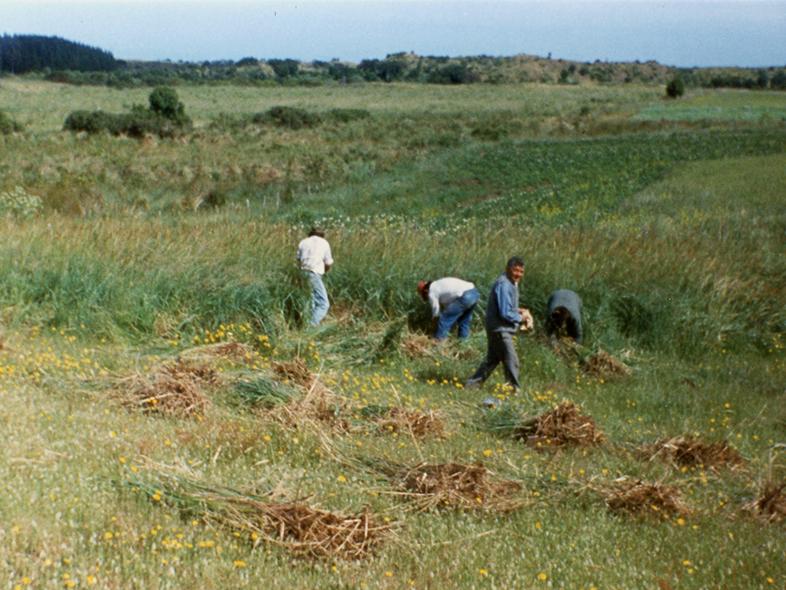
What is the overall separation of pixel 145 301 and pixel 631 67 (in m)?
192

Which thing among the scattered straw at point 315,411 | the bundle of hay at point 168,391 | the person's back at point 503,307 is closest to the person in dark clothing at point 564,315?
the person's back at point 503,307

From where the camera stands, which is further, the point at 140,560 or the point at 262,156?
the point at 262,156

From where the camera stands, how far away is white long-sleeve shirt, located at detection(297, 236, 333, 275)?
43.3ft

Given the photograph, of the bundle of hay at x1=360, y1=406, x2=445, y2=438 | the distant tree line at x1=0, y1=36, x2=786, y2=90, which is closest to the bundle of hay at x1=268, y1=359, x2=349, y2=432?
the bundle of hay at x1=360, y1=406, x2=445, y2=438

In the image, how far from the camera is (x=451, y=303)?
42.0 feet

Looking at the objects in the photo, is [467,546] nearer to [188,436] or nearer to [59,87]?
[188,436]

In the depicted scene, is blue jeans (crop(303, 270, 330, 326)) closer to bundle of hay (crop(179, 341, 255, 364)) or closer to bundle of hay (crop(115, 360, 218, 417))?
bundle of hay (crop(179, 341, 255, 364))

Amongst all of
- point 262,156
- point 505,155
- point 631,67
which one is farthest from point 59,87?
point 631,67

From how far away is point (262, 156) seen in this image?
43688mm

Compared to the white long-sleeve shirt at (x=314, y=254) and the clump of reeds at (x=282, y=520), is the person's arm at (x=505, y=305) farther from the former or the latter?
the clump of reeds at (x=282, y=520)

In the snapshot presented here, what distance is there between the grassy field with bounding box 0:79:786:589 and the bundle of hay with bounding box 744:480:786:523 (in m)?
0.05

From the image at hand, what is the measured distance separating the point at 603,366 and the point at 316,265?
4108 mm

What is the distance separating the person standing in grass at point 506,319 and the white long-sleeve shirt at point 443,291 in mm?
2111

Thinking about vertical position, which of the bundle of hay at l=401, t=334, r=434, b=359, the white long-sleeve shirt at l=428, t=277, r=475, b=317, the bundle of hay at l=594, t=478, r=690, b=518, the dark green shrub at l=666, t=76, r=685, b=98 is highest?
the dark green shrub at l=666, t=76, r=685, b=98
